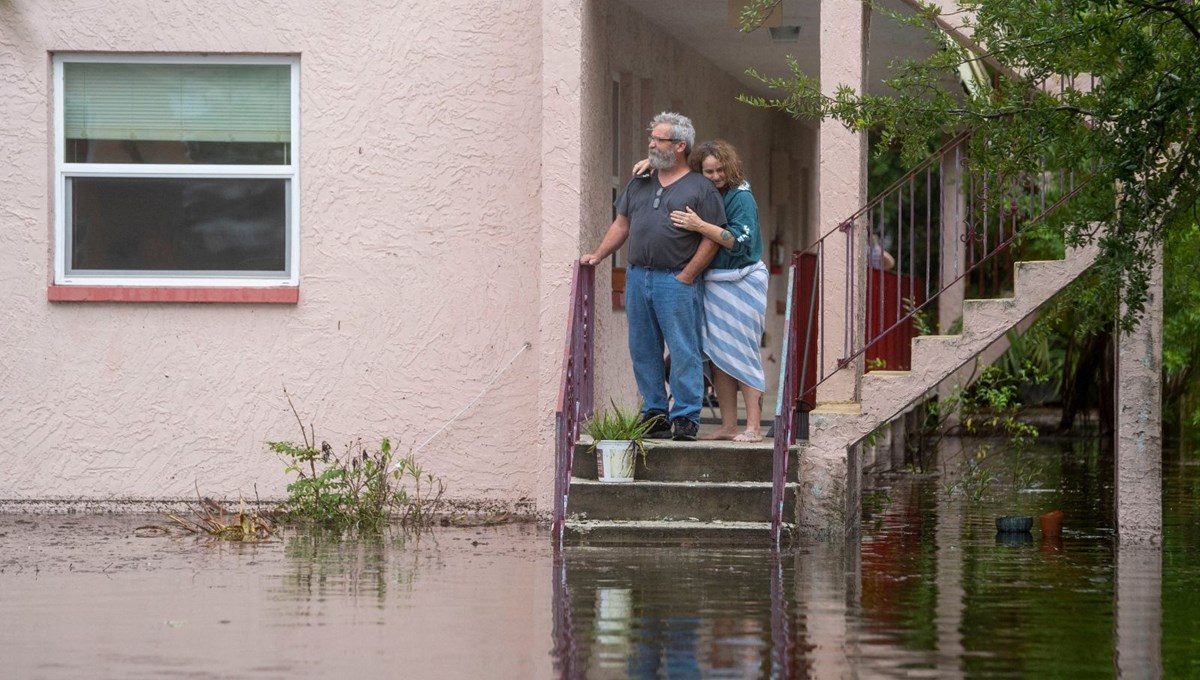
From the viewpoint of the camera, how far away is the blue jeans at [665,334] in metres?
10.6

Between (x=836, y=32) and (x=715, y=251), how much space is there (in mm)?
1551

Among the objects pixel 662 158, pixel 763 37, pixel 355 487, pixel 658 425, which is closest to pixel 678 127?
pixel 662 158

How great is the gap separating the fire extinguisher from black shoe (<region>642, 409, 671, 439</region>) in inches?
295

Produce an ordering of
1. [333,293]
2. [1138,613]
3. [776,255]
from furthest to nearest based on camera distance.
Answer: [776,255] → [333,293] → [1138,613]

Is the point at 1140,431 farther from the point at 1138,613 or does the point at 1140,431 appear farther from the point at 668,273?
A: the point at 1138,613

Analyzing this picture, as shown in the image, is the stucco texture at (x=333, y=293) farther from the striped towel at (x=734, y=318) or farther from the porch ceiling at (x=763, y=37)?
the porch ceiling at (x=763, y=37)

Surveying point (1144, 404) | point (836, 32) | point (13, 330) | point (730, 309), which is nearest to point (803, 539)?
point (730, 309)

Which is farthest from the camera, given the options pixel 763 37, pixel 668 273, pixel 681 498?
pixel 763 37

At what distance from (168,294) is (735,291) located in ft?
11.7

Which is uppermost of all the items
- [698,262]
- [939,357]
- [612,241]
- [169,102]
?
[169,102]

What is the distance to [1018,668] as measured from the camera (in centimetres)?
653

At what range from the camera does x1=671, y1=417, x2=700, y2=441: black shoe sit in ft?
35.1

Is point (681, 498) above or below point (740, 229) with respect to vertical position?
below

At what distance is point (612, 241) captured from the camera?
35.9ft
